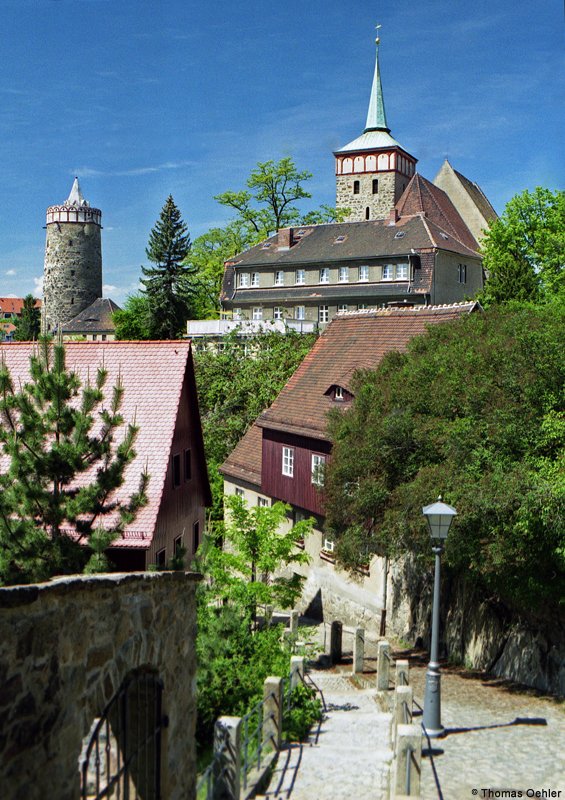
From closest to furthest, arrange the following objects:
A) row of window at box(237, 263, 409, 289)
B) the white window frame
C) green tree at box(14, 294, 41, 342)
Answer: the white window frame < row of window at box(237, 263, 409, 289) < green tree at box(14, 294, 41, 342)

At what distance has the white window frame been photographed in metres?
56.4

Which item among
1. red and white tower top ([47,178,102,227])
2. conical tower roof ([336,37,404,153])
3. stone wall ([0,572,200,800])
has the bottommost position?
stone wall ([0,572,200,800])

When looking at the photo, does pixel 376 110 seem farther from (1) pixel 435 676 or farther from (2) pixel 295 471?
(1) pixel 435 676

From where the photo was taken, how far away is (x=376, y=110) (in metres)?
86.3

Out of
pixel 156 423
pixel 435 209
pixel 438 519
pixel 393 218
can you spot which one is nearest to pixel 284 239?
pixel 393 218

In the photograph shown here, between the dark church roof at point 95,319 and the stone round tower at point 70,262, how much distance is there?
1322mm

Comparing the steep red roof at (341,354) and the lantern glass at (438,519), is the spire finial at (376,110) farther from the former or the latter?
the lantern glass at (438,519)

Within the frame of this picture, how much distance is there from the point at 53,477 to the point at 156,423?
5752 millimetres

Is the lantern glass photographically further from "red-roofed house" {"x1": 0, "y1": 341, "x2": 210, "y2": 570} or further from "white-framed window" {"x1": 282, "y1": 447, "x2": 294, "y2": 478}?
"white-framed window" {"x1": 282, "y1": 447, "x2": 294, "y2": 478}

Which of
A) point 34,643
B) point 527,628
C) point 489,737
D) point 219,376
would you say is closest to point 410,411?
point 527,628

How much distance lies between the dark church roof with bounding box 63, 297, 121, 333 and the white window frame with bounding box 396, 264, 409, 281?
40817 millimetres

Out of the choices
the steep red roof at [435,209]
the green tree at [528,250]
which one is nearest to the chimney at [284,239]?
the steep red roof at [435,209]

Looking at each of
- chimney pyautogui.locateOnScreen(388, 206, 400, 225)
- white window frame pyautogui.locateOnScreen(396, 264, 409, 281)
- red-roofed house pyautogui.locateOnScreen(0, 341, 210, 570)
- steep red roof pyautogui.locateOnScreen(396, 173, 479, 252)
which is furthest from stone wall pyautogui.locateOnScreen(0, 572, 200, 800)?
steep red roof pyautogui.locateOnScreen(396, 173, 479, 252)

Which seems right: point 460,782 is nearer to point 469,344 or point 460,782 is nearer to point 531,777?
point 531,777
